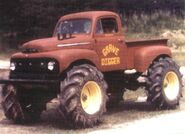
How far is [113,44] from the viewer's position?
45.0 ft

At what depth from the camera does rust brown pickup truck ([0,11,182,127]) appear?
12031 mm

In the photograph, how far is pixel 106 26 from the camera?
552 inches

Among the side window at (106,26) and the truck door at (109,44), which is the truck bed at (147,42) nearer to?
the truck door at (109,44)

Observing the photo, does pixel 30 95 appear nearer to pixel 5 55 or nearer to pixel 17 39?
pixel 5 55

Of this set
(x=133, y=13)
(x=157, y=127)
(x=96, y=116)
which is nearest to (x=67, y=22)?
(x=96, y=116)

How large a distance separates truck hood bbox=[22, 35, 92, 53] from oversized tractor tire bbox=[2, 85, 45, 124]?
0.98 m

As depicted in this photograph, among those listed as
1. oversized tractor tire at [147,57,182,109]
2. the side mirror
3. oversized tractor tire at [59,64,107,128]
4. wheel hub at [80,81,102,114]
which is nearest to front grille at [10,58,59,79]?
oversized tractor tire at [59,64,107,128]

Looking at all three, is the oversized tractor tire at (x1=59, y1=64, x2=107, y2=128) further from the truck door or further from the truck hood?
the truck door

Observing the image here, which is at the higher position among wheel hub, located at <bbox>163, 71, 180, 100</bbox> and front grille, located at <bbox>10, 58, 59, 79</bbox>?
front grille, located at <bbox>10, 58, 59, 79</bbox>

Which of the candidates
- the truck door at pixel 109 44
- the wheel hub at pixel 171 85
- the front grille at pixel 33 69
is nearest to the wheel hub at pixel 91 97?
the front grille at pixel 33 69

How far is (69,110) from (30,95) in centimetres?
196

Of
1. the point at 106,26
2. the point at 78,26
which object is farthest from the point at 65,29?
the point at 106,26

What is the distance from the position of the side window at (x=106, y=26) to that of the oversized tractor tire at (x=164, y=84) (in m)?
1.34

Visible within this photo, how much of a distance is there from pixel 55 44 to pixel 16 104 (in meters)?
1.70
